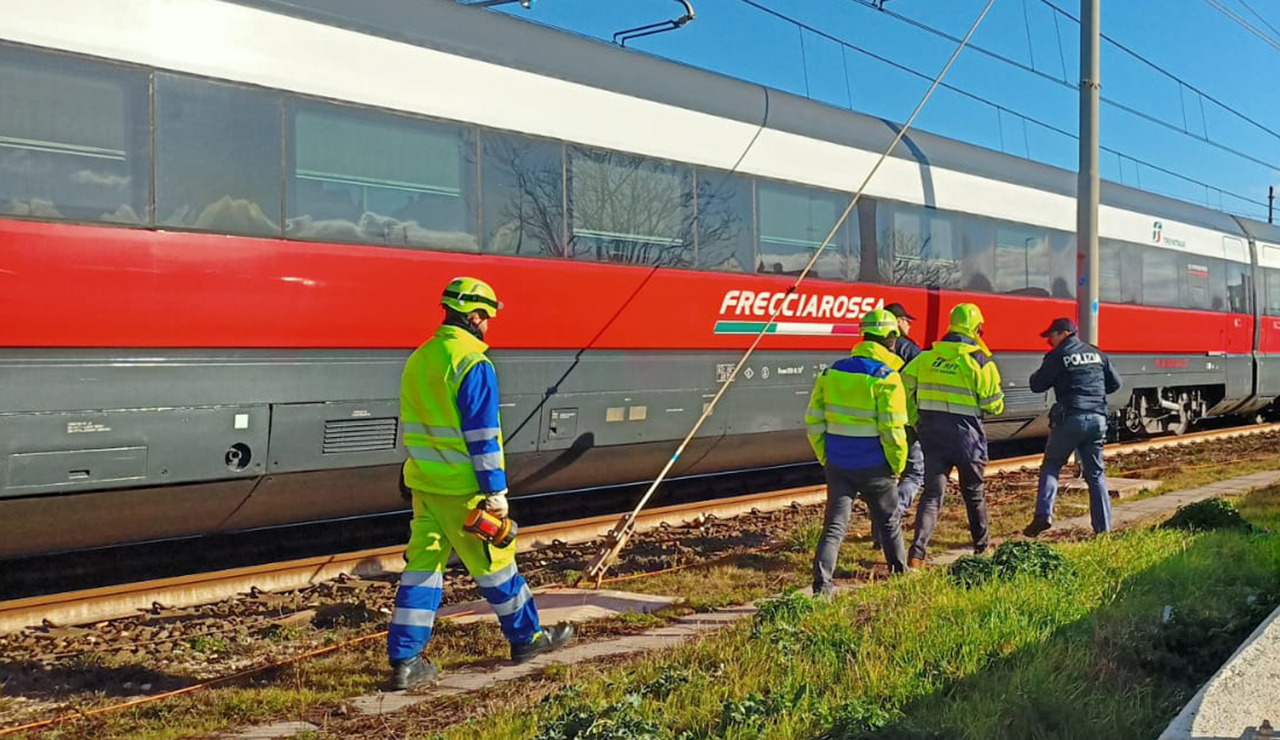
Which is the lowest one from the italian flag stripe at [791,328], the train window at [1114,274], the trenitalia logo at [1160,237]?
the italian flag stripe at [791,328]

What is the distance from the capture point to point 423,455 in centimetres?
505

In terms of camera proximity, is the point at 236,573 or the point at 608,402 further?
the point at 608,402

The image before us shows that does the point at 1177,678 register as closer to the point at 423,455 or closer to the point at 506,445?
the point at 423,455

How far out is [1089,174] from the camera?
12398 mm

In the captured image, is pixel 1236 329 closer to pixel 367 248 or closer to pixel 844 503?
pixel 844 503

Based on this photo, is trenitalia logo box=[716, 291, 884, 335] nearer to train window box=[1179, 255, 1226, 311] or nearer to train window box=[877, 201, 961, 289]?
train window box=[877, 201, 961, 289]

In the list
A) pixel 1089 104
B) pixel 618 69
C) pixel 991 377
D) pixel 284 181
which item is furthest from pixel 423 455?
pixel 1089 104

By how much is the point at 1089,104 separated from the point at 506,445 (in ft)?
26.2

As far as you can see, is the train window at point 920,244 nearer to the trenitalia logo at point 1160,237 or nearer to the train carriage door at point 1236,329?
the trenitalia logo at point 1160,237

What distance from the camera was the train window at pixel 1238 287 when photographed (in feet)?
60.6

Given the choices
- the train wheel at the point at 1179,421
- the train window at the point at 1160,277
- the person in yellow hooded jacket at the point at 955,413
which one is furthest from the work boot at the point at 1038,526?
the train wheel at the point at 1179,421

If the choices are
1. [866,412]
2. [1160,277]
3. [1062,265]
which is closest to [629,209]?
[866,412]

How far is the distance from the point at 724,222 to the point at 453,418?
518 centimetres

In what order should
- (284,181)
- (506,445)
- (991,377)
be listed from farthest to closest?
(506,445)
(991,377)
(284,181)
